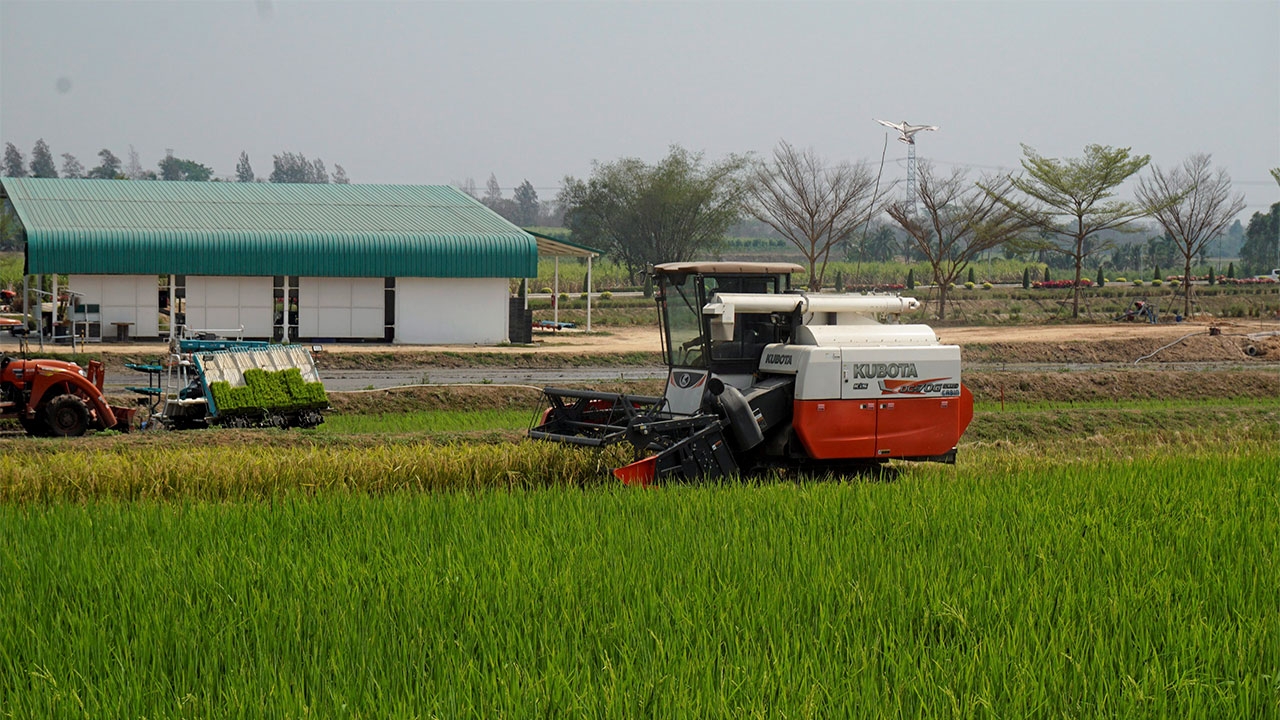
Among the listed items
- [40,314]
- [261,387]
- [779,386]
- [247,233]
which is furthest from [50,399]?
[247,233]

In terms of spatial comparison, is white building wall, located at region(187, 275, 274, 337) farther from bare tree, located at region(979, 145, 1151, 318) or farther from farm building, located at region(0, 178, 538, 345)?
bare tree, located at region(979, 145, 1151, 318)

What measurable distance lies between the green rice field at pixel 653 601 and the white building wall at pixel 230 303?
27.5 meters

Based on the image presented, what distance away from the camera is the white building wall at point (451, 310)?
40.1 meters

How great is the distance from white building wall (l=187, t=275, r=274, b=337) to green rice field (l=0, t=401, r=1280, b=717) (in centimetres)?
2753

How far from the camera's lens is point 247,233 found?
3878cm

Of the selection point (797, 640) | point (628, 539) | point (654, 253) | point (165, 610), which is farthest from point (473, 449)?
point (654, 253)

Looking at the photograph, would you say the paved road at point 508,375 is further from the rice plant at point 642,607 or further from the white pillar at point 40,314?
the rice plant at point 642,607

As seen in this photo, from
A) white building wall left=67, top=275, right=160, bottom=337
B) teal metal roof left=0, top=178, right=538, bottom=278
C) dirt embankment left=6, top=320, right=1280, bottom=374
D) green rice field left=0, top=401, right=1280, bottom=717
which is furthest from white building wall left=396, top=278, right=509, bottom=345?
green rice field left=0, top=401, right=1280, bottom=717

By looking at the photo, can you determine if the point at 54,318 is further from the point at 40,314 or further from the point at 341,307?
the point at 341,307

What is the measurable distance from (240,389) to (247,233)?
21.0 m

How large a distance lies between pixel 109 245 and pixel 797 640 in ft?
118

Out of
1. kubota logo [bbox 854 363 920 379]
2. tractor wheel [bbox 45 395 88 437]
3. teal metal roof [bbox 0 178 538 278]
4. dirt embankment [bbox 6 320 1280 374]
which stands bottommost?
tractor wheel [bbox 45 395 88 437]

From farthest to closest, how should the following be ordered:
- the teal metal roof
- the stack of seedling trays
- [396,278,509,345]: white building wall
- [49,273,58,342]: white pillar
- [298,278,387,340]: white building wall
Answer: [396,278,509,345]: white building wall
[298,278,387,340]: white building wall
the teal metal roof
[49,273,58,342]: white pillar
the stack of seedling trays

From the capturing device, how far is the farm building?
3741cm
